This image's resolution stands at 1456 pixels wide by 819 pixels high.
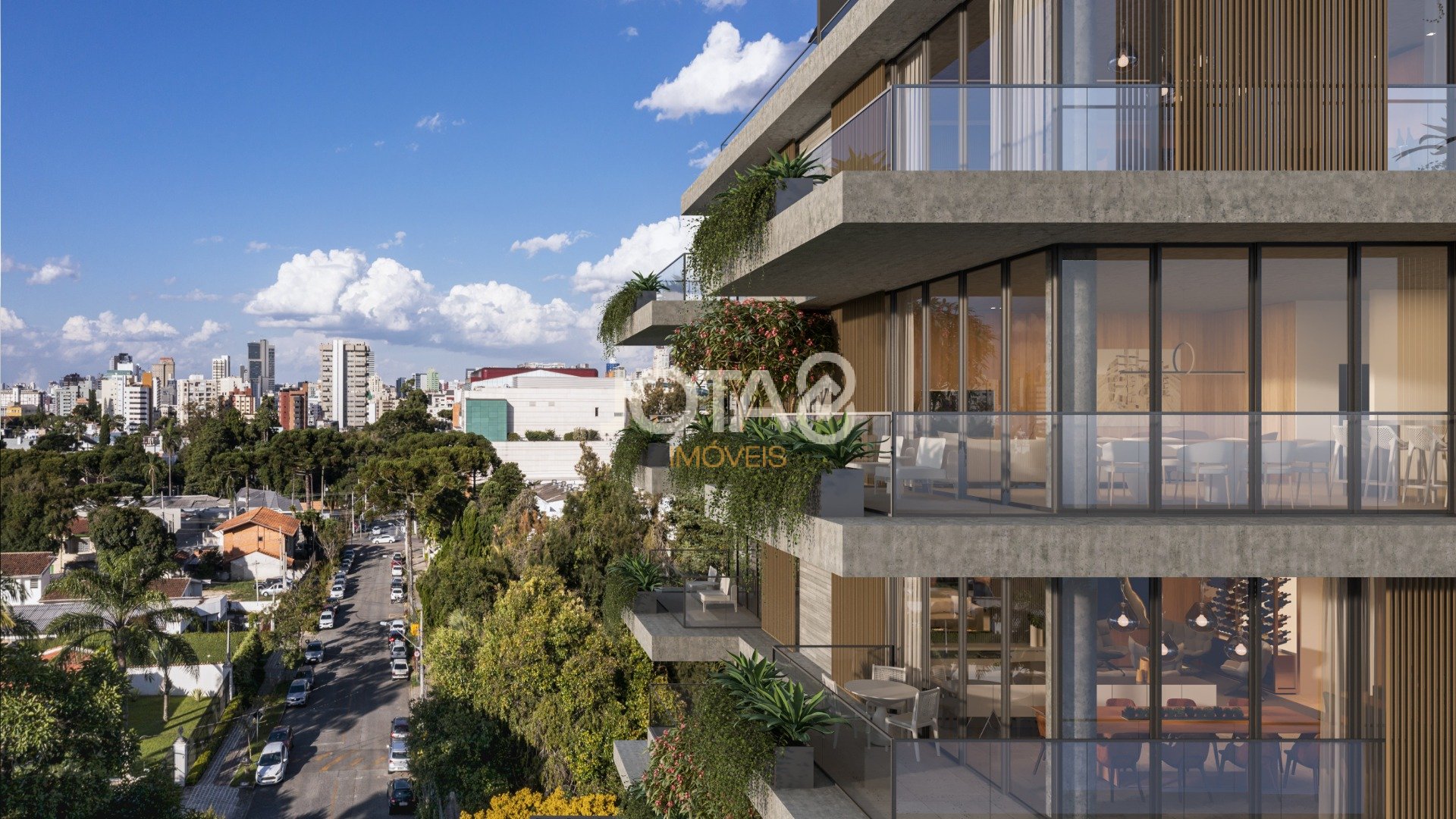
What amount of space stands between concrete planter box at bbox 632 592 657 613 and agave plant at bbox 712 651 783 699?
24.6ft

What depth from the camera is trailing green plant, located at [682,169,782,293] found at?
11250mm

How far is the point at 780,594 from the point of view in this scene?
54.4 feet

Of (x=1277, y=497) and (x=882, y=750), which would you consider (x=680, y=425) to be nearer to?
(x=882, y=750)

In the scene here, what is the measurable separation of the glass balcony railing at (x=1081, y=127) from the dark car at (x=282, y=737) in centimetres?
4287

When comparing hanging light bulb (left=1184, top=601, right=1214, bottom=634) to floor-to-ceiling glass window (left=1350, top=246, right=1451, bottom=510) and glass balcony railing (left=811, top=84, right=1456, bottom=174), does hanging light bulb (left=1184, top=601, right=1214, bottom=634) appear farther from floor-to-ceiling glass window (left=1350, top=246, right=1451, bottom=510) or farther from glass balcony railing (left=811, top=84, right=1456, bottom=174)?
glass balcony railing (left=811, top=84, right=1456, bottom=174)

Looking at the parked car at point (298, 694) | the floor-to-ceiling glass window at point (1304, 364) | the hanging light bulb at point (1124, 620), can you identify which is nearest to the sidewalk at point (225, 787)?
the parked car at point (298, 694)

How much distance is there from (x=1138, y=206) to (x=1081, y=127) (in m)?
1.02

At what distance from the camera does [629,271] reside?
62.5 ft

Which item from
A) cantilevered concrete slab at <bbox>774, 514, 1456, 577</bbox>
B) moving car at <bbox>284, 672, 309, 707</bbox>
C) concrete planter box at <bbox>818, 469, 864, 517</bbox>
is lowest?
moving car at <bbox>284, 672, 309, 707</bbox>

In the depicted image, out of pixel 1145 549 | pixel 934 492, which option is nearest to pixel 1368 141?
pixel 1145 549

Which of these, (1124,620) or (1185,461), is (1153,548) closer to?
(1185,461)

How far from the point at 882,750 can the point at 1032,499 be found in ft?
8.53

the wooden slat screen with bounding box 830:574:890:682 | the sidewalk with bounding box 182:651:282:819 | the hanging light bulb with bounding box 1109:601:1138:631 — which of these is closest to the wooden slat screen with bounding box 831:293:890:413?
the wooden slat screen with bounding box 830:574:890:682

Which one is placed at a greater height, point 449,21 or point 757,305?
point 449,21
